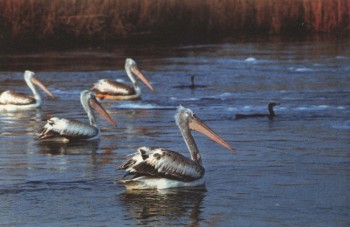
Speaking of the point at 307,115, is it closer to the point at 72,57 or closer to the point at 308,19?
the point at 72,57

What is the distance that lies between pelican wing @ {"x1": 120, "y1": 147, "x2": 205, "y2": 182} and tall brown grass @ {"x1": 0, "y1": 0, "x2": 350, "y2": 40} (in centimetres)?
2010

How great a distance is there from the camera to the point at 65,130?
43.5 ft

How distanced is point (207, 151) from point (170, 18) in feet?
68.0

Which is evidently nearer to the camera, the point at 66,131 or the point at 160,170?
the point at 160,170

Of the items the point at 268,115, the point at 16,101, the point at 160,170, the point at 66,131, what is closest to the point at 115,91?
the point at 16,101

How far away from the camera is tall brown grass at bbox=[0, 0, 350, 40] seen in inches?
1177

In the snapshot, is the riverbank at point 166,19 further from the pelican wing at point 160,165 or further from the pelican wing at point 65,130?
the pelican wing at point 160,165

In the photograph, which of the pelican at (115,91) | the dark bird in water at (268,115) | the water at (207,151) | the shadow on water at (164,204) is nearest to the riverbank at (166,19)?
the water at (207,151)

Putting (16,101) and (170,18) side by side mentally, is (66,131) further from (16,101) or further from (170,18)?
(170,18)

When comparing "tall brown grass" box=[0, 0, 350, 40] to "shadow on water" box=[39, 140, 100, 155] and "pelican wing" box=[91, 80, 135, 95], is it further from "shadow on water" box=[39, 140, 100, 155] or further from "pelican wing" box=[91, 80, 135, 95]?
"shadow on water" box=[39, 140, 100, 155]

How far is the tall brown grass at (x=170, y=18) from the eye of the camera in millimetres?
29906

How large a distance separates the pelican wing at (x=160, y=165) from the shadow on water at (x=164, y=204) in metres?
0.15

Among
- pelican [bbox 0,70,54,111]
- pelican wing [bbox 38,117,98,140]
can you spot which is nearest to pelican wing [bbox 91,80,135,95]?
pelican [bbox 0,70,54,111]

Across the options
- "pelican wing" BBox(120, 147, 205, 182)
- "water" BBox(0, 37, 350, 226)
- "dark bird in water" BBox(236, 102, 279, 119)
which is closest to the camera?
"water" BBox(0, 37, 350, 226)
